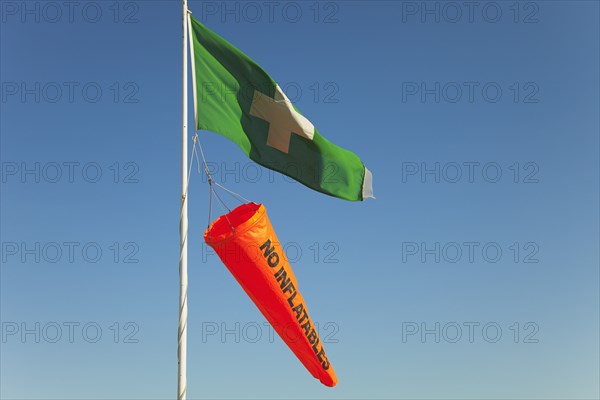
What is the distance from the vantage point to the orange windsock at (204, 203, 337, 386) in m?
14.6

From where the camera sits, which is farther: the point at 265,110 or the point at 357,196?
the point at 357,196

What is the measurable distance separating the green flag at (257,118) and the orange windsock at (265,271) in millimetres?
1597

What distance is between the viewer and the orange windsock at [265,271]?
48.1 ft

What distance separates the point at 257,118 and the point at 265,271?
3.21 metres

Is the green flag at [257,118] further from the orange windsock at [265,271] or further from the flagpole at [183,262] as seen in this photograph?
the orange windsock at [265,271]

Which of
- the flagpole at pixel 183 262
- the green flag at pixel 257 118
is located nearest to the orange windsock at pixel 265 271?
the flagpole at pixel 183 262

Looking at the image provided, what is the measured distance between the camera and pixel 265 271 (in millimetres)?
14977

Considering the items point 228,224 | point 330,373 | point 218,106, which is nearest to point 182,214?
point 228,224

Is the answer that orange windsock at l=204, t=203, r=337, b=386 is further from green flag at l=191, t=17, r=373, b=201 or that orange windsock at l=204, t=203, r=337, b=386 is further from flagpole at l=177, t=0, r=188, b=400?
green flag at l=191, t=17, r=373, b=201

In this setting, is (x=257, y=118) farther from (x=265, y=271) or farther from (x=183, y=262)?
(x=183, y=262)

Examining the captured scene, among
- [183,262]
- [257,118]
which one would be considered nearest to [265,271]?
[183,262]

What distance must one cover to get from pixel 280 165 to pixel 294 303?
285cm

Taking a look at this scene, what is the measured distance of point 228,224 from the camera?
1484 cm

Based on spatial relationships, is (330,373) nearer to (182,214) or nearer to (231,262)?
(231,262)
